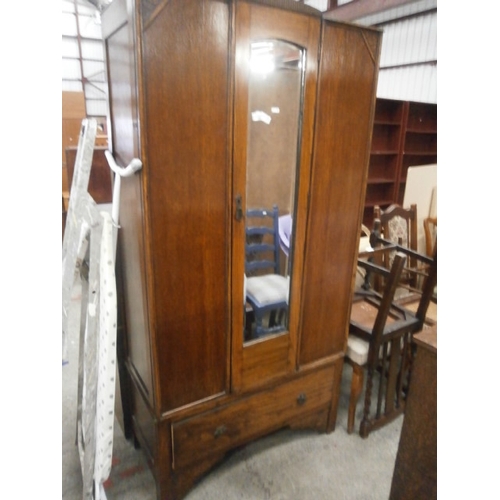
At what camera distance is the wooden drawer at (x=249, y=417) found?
4.53 ft

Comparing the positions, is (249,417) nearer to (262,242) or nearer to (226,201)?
(262,242)

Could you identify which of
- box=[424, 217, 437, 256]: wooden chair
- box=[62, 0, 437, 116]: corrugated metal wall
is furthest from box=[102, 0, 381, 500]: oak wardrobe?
box=[62, 0, 437, 116]: corrugated metal wall

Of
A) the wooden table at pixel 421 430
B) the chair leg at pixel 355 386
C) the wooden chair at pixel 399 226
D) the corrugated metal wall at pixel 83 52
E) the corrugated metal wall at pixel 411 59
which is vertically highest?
the corrugated metal wall at pixel 83 52

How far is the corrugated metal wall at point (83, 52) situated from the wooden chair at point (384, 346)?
7173 millimetres

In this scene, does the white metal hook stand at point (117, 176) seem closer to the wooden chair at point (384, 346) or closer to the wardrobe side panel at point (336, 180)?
the wardrobe side panel at point (336, 180)

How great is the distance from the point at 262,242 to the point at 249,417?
2.32 ft

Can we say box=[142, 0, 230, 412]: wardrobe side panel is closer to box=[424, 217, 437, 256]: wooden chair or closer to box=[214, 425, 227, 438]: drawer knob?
box=[214, 425, 227, 438]: drawer knob

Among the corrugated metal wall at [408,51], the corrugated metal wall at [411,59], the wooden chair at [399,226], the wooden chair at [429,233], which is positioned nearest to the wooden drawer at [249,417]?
the wooden chair at [399,226]

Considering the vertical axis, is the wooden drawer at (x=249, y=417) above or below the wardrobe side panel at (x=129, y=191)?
below

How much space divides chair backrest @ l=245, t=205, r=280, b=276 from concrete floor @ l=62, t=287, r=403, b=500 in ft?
2.72

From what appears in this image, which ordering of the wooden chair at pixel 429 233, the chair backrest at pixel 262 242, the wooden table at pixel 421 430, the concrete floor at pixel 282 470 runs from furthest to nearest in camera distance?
the wooden chair at pixel 429 233 → the concrete floor at pixel 282 470 → the chair backrest at pixel 262 242 → the wooden table at pixel 421 430

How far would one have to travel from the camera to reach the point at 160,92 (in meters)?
0.98
